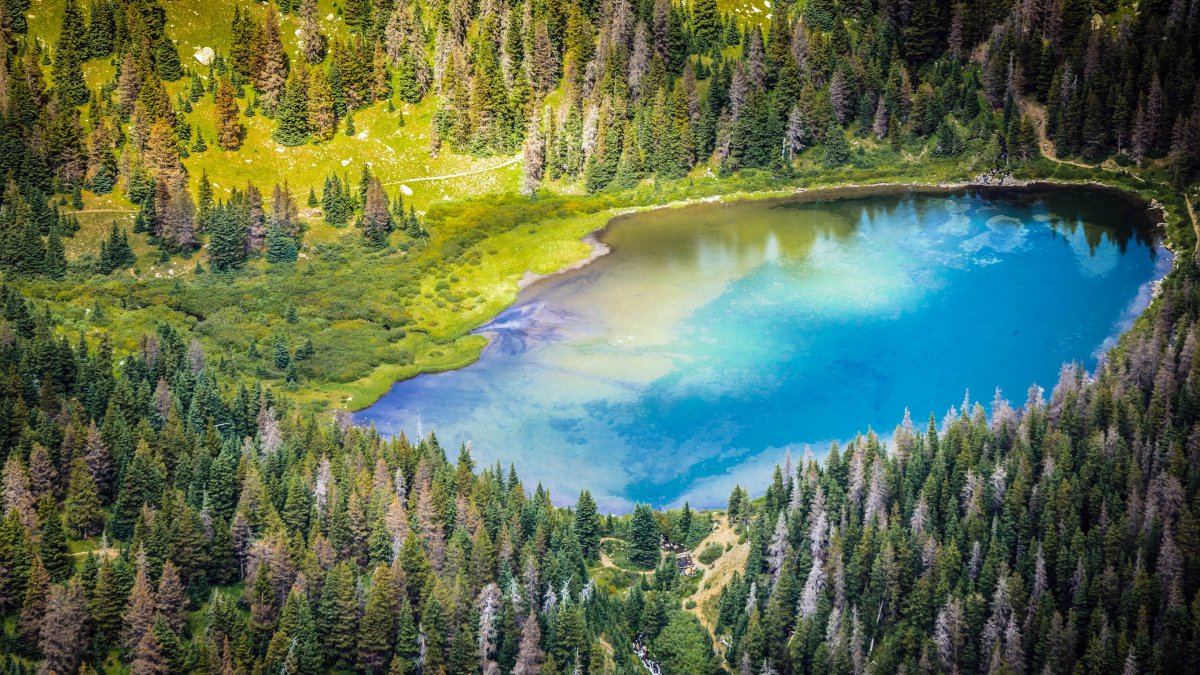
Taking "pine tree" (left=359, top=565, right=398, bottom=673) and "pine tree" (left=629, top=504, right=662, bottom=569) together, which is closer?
"pine tree" (left=359, top=565, right=398, bottom=673)

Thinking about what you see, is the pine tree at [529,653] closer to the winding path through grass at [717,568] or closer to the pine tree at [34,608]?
the winding path through grass at [717,568]

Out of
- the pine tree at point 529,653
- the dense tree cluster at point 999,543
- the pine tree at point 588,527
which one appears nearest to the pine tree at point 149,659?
the pine tree at point 529,653

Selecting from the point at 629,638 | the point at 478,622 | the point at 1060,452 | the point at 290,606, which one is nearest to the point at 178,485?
the point at 290,606

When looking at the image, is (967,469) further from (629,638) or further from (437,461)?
(437,461)

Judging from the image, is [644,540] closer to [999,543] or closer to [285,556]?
[999,543]

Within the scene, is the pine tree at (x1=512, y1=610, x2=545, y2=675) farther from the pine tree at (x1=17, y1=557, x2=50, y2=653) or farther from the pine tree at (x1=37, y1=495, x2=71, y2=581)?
the pine tree at (x1=37, y1=495, x2=71, y2=581)

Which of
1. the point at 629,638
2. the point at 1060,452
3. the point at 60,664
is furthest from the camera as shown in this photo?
the point at 1060,452

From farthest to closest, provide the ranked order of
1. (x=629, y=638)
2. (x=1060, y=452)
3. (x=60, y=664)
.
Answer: (x=1060, y=452) < (x=629, y=638) < (x=60, y=664)

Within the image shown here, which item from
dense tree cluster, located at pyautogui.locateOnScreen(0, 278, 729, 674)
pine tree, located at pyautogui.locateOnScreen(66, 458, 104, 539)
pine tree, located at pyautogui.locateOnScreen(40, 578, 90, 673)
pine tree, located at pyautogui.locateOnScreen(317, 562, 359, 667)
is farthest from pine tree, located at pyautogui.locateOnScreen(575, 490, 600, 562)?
pine tree, located at pyautogui.locateOnScreen(40, 578, 90, 673)

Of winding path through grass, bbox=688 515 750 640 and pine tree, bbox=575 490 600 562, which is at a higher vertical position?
pine tree, bbox=575 490 600 562

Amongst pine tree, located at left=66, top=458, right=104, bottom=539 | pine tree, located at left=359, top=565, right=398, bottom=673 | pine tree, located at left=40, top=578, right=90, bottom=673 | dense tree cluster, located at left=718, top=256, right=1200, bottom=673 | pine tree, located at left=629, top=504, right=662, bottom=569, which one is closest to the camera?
pine tree, located at left=40, top=578, right=90, bottom=673
